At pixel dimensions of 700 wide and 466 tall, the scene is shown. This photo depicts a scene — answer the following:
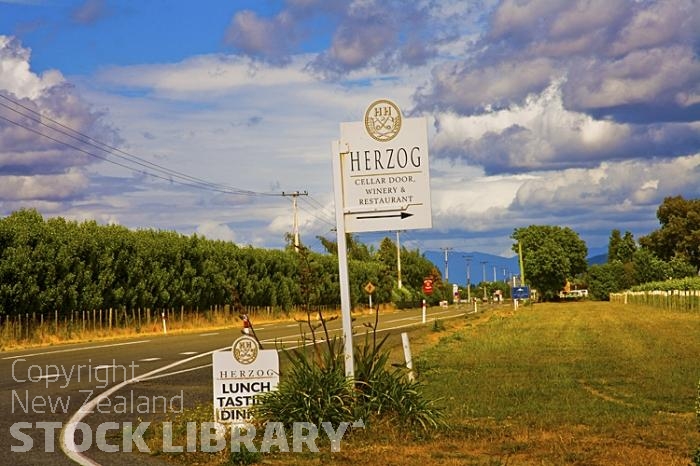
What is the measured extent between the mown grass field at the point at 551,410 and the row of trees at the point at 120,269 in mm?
4597

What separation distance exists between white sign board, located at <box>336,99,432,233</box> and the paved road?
216cm

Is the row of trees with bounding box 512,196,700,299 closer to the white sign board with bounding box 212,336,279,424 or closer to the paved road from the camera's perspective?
the paved road

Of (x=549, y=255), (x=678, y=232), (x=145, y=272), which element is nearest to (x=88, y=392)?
(x=145, y=272)

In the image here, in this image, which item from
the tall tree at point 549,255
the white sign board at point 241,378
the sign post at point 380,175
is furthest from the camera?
the tall tree at point 549,255

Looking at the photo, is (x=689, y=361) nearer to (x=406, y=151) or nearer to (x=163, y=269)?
(x=406, y=151)

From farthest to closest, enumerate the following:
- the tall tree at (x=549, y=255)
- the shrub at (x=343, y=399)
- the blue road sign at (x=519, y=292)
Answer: the tall tree at (x=549, y=255), the blue road sign at (x=519, y=292), the shrub at (x=343, y=399)

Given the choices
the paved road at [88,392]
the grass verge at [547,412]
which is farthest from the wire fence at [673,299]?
the paved road at [88,392]

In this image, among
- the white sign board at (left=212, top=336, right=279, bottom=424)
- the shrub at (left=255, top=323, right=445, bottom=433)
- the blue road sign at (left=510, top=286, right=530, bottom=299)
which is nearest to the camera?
the shrub at (left=255, top=323, right=445, bottom=433)

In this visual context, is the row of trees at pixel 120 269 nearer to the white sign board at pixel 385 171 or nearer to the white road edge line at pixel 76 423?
the white road edge line at pixel 76 423

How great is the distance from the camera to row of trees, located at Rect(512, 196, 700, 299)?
120438mm

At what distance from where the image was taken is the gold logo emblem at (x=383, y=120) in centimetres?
1349

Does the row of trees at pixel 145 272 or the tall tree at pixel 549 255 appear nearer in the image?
the row of trees at pixel 145 272

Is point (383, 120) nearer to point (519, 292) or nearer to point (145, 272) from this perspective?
point (145, 272)

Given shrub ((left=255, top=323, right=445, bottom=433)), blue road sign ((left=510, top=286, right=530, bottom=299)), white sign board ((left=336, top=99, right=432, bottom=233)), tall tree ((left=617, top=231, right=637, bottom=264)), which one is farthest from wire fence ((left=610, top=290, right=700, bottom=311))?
tall tree ((left=617, top=231, right=637, bottom=264))
